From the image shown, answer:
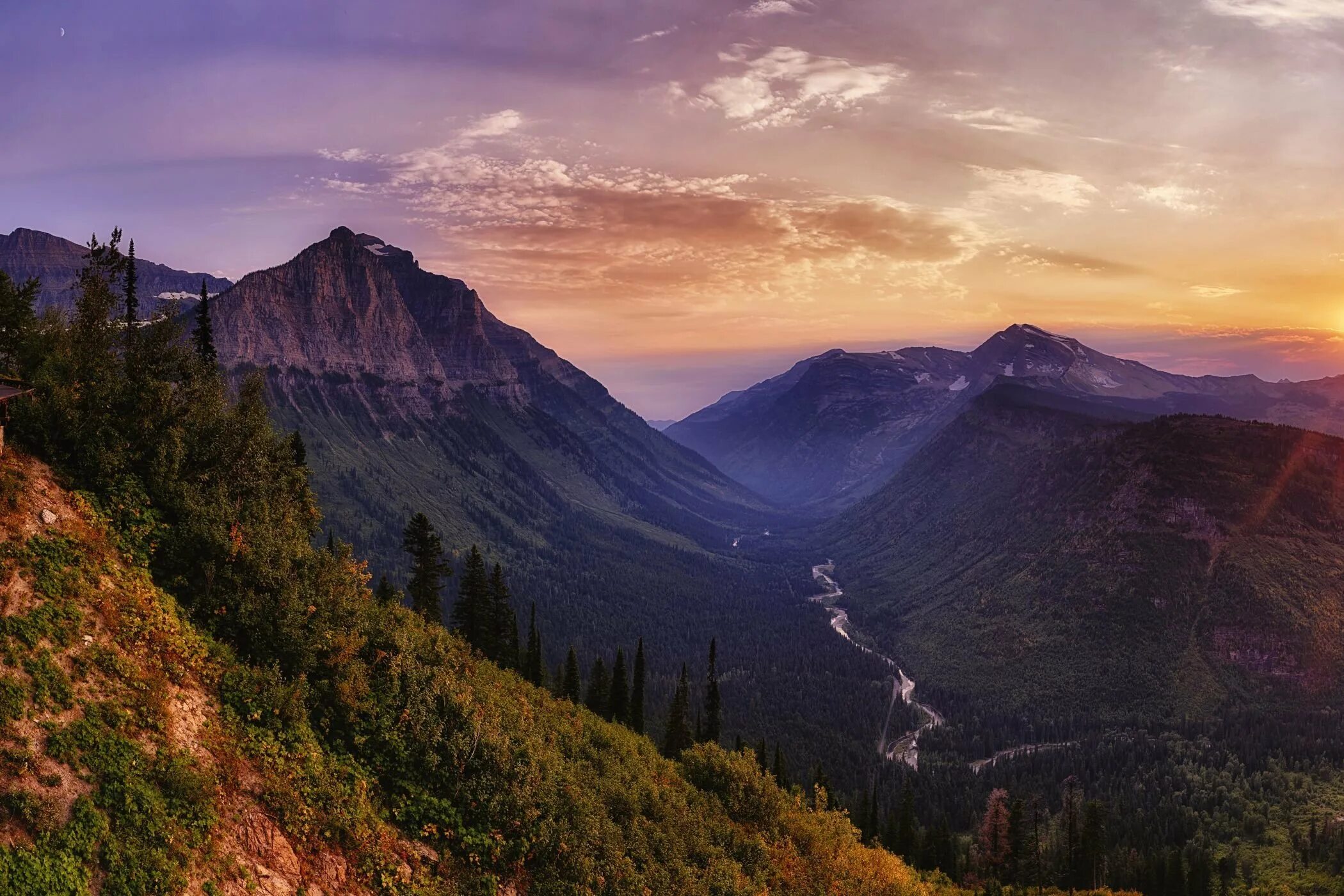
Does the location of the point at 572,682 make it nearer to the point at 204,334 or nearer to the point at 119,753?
the point at 204,334

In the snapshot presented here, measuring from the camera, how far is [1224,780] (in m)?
140

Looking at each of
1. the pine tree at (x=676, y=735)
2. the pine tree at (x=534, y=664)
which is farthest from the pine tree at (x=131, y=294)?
the pine tree at (x=676, y=735)

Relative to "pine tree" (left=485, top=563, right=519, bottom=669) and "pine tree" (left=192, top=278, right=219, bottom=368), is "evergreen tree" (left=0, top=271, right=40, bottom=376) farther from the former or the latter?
"pine tree" (left=485, top=563, right=519, bottom=669)

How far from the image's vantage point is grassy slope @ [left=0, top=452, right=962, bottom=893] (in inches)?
817

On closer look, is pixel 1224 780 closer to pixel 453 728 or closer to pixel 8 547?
pixel 453 728

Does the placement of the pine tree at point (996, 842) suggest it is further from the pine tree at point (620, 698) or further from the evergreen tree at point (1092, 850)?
the pine tree at point (620, 698)

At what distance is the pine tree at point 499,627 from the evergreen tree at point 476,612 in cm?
18

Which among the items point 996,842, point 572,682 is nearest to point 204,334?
point 572,682

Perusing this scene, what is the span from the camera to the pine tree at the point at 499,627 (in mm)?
84875

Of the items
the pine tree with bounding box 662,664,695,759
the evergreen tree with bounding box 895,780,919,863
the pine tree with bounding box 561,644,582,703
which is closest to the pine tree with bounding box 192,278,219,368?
the pine tree with bounding box 561,644,582,703

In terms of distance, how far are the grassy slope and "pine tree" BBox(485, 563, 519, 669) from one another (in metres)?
43.5

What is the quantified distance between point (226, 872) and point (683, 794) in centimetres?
2758

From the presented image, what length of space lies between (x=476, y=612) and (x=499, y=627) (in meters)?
4.40

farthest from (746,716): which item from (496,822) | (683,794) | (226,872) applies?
(226,872)
